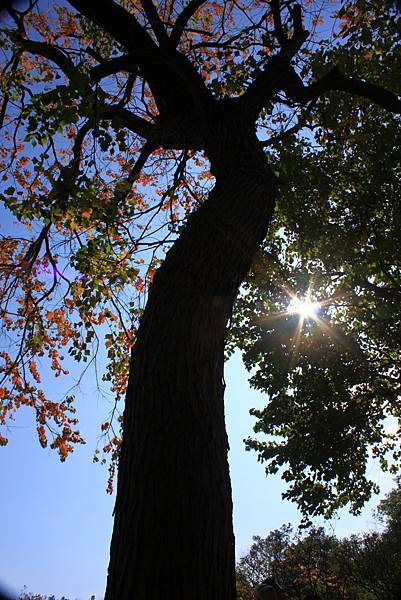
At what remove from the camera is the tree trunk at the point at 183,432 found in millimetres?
1736

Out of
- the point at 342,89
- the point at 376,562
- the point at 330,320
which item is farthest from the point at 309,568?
the point at 342,89

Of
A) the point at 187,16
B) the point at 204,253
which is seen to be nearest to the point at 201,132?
the point at 204,253

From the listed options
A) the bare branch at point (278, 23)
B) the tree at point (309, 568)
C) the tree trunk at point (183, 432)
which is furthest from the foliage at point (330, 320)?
the tree at point (309, 568)

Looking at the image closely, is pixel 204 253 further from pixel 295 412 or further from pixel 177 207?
pixel 295 412

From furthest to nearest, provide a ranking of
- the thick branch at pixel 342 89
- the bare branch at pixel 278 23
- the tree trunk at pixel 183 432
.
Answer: the bare branch at pixel 278 23, the thick branch at pixel 342 89, the tree trunk at pixel 183 432

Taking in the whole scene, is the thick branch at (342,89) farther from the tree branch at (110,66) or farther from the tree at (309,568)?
the tree at (309,568)

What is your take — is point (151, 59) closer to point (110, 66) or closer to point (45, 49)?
point (110, 66)

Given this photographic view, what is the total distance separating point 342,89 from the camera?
5301 millimetres

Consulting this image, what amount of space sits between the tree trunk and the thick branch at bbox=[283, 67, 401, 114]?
10.4ft

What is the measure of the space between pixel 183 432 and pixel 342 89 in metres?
5.29

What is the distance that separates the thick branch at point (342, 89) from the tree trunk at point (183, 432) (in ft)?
10.4

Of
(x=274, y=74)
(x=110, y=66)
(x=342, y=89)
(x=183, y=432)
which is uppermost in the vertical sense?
(x=342, y=89)

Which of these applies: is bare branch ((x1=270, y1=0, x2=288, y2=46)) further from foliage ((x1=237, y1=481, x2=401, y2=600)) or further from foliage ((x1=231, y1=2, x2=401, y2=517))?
foliage ((x1=237, y1=481, x2=401, y2=600))

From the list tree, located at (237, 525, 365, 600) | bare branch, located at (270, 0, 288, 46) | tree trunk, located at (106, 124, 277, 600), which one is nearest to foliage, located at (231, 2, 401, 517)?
bare branch, located at (270, 0, 288, 46)
